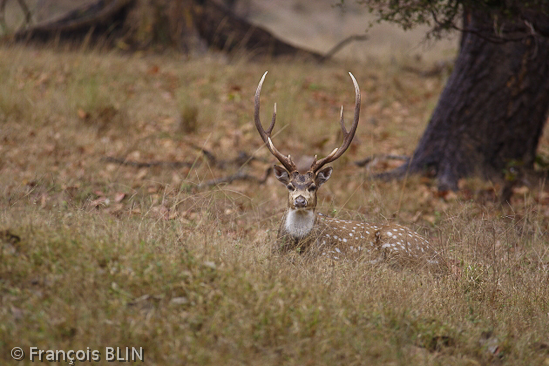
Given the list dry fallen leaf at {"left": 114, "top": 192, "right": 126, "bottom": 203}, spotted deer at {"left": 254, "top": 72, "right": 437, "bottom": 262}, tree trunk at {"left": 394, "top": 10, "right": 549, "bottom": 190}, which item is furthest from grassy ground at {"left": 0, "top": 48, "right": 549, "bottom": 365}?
tree trunk at {"left": 394, "top": 10, "right": 549, "bottom": 190}

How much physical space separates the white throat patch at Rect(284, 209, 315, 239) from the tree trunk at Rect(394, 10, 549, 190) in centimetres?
284

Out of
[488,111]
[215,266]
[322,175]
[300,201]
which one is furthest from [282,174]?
[488,111]

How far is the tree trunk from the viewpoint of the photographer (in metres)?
7.40

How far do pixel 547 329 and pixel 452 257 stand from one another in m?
1.32

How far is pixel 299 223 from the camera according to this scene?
5.23 metres

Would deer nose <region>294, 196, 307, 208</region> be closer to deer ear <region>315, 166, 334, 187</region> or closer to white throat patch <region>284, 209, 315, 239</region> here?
white throat patch <region>284, 209, 315, 239</region>

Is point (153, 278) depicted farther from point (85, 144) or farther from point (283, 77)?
point (283, 77)

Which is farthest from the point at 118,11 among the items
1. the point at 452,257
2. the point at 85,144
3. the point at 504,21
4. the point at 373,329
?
the point at 373,329

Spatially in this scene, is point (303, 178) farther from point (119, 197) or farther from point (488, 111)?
point (488, 111)

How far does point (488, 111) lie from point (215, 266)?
5299 mm

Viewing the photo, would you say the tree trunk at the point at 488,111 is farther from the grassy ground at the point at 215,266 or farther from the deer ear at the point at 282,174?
the deer ear at the point at 282,174

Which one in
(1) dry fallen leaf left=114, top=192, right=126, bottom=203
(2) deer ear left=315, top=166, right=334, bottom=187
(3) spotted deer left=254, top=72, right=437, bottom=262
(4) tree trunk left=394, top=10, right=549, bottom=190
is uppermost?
(4) tree trunk left=394, top=10, right=549, bottom=190

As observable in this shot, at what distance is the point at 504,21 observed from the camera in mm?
6887

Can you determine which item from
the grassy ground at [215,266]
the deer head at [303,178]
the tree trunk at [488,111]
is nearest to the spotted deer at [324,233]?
the deer head at [303,178]
